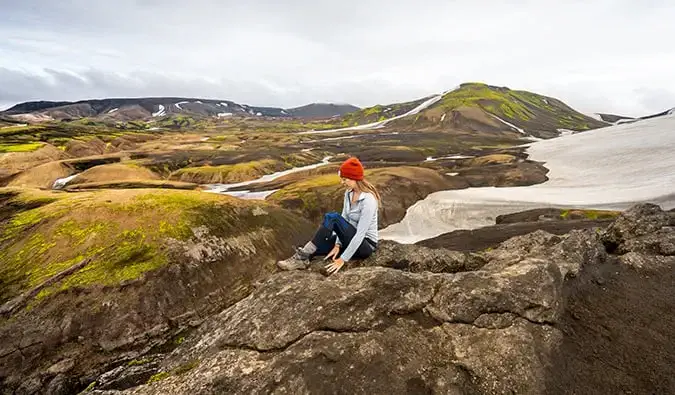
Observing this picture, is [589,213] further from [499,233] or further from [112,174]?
[112,174]

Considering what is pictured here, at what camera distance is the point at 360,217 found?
11844 mm

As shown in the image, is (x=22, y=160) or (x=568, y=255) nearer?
(x=568, y=255)

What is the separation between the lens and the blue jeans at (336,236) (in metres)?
12.1

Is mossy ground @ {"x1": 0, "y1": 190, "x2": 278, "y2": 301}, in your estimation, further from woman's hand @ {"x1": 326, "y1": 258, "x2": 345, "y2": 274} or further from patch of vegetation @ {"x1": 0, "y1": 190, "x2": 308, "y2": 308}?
woman's hand @ {"x1": 326, "y1": 258, "x2": 345, "y2": 274}

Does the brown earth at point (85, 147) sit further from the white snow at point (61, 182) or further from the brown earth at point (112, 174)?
the brown earth at point (112, 174)

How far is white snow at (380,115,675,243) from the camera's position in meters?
68.1

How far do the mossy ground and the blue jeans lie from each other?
2224cm

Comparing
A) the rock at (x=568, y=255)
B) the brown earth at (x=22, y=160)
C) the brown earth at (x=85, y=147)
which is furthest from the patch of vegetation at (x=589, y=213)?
the brown earth at (x=85, y=147)

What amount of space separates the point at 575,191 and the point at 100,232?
285ft

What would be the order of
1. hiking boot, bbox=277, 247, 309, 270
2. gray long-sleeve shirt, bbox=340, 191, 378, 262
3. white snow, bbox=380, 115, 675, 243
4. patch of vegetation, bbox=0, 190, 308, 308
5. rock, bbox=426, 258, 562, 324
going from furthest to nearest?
white snow, bbox=380, 115, 675, 243, patch of vegetation, bbox=0, 190, 308, 308, hiking boot, bbox=277, 247, 309, 270, gray long-sleeve shirt, bbox=340, 191, 378, 262, rock, bbox=426, 258, 562, 324

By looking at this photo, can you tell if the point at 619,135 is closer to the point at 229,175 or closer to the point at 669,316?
the point at 229,175

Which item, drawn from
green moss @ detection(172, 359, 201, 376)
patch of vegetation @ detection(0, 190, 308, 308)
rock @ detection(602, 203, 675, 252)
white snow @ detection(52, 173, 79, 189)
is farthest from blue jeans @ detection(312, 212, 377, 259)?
white snow @ detection(52, 173, 79, 189)

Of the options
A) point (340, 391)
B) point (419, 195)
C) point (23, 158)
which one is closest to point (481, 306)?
point (340, 391)

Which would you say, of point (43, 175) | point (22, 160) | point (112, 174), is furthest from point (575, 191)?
point (22, 160)
